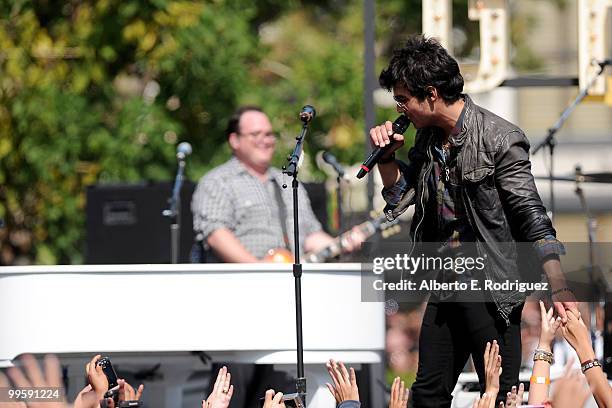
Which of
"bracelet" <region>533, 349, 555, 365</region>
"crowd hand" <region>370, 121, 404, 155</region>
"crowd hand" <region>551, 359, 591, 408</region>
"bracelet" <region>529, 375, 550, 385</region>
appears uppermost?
"crowd hand" <region>370, 121, 404, 155</region>

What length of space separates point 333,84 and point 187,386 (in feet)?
15.8

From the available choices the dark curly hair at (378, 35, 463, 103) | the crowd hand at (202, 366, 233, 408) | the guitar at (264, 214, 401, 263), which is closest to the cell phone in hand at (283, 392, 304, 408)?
the crowd hand at (202, 366, 233, 408)

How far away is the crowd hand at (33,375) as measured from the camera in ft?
16.9

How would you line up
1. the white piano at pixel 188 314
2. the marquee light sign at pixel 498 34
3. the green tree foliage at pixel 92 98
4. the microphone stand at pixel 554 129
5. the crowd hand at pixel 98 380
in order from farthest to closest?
the green tree foliage at pixel 92 98 < the marquee light sign at pixel 498 34 < the microphone stand at pixel 554 129 < the white piano at pixel 188 314 < the crowd hand at pixel 98 380

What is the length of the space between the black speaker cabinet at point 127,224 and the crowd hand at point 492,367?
4620 millimetres

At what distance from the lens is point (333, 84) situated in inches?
417

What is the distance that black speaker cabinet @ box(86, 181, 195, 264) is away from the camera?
8.55 metres

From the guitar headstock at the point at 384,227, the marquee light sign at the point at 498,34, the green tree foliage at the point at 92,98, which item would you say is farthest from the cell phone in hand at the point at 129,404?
the green tree foliage at the point at 92,98

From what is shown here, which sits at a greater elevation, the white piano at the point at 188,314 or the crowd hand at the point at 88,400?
the white piano at the point at 188,314

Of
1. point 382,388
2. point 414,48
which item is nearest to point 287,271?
point 382,388

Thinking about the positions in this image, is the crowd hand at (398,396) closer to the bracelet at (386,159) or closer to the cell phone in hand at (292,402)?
the cell phone in hand at (292,402)

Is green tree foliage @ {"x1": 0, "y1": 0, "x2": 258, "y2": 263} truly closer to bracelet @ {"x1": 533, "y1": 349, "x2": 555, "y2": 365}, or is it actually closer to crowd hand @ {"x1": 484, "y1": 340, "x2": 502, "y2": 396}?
crowd hand @ {"x1": 484, "y1": 340, "x2": 502, "y2": 396}

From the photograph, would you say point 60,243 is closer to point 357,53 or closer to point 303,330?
point 357,53

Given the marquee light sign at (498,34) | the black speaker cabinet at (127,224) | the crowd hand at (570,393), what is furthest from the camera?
the black speaker cabinet at (127,224)
